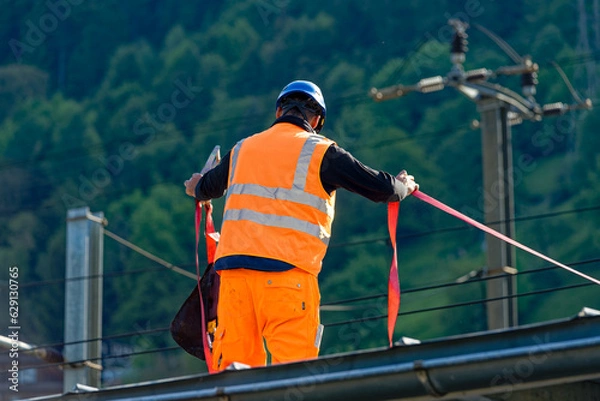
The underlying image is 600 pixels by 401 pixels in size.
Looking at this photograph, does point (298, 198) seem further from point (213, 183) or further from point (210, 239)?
point (210, 239)

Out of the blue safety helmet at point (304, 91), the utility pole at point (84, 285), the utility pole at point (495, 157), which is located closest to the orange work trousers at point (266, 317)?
the blue safety helmet at point (304, 91)

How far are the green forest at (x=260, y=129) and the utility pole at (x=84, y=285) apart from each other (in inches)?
1669

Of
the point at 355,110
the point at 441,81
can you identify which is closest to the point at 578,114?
the point at 355,110

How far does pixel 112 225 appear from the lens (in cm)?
7681

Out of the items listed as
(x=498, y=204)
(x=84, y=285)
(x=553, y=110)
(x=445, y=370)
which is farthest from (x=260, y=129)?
(x=445, y=370)

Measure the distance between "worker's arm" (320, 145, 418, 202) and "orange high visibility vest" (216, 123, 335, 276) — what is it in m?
0.05

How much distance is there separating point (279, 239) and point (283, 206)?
0.60ft

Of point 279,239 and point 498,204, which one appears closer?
point 279,239

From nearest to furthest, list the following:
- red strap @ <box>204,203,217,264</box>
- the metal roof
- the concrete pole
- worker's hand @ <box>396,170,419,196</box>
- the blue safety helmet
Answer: the metal roof, worker's hand @ <box>396,170,419,196</box>, the blue safety helmet, red strap @ <box>204,203,217,264</box>, the concrete pole

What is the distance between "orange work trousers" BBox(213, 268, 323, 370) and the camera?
25.4ft

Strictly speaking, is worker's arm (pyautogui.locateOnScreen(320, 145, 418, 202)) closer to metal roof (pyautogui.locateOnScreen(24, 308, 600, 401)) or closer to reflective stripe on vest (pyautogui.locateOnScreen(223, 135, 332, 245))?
reflective stripe on vest (pyautogui.locateOnScreen(223, 135, 332, 245))

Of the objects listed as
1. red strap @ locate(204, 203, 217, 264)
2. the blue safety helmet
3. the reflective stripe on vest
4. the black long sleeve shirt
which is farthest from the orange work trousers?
the blue safety helmet

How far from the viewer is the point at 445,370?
6422mm

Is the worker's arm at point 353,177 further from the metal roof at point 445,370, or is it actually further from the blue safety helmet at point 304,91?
the metal roof at point 445,370
